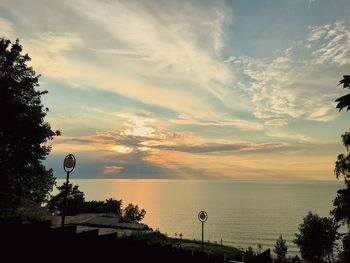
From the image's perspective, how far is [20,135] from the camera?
22656 millimetres

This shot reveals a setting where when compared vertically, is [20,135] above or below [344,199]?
above

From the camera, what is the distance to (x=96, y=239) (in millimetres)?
5609

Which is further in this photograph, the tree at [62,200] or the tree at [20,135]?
the tree at [62,200]

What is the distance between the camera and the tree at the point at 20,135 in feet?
72.3

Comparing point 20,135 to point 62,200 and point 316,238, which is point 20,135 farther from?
point 316,238

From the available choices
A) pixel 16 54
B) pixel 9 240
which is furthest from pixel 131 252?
pixel 16 54

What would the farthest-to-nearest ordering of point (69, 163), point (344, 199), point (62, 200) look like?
1. point (62, 200)
2. point (344, 199)
3. point (69, 163)

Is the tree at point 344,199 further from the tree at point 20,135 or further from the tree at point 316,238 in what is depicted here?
the tree at point 316,238

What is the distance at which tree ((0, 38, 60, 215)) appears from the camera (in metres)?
22.0

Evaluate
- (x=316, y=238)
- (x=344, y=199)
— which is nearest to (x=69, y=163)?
(x=344, y=199)

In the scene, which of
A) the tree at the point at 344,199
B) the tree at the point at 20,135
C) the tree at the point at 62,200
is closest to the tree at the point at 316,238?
the tree at the point at 344,199

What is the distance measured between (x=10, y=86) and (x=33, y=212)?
9733 mm

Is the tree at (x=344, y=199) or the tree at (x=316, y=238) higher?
the tree at (x=344, y=199)

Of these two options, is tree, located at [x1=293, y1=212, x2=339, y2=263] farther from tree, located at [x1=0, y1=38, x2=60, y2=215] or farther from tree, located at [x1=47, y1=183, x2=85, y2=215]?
tree, located at [x1=0, y1=38, x2=60, y2=215]
